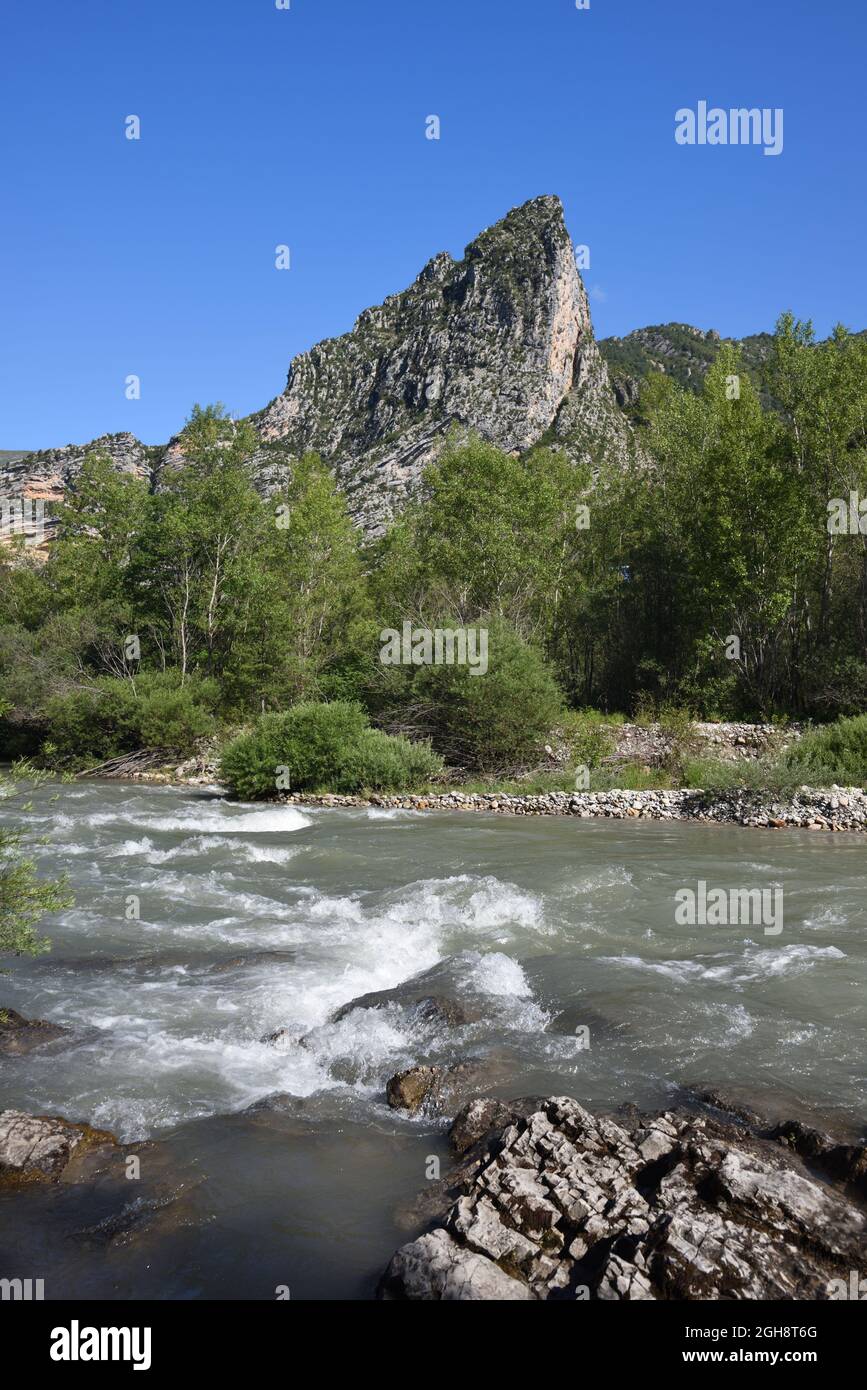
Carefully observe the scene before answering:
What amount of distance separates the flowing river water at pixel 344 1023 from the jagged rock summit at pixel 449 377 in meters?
77.8

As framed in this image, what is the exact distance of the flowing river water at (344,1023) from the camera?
451cm

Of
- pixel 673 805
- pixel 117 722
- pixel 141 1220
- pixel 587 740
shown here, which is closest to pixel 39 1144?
pixel 141 1220

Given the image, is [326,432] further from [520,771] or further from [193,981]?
[193,981]

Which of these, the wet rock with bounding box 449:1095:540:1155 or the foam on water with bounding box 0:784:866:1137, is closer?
the wet rock with bounding box 449:1095:540:1155

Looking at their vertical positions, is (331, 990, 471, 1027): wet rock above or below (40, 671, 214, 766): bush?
below

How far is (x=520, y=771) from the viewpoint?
904 inches

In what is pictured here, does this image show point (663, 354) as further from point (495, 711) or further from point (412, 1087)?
point (412, 1087)

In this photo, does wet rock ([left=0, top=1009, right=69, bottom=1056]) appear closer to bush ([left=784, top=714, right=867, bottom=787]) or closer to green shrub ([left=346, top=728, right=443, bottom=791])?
green shrub ([left=346, top=728, right=443, bottom=791])

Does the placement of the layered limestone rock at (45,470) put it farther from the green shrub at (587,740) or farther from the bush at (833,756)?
the bush at (833,756)

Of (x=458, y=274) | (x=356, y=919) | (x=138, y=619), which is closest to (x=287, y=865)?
(x=356, y=919)

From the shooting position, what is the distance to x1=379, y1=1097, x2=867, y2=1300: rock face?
3592mm

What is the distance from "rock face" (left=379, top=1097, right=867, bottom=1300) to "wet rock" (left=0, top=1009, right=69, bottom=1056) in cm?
384

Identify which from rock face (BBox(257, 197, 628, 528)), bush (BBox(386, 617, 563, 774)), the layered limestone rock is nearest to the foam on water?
bush (BBox(386, 617, 563, 774))

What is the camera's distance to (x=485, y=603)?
33906 mm
